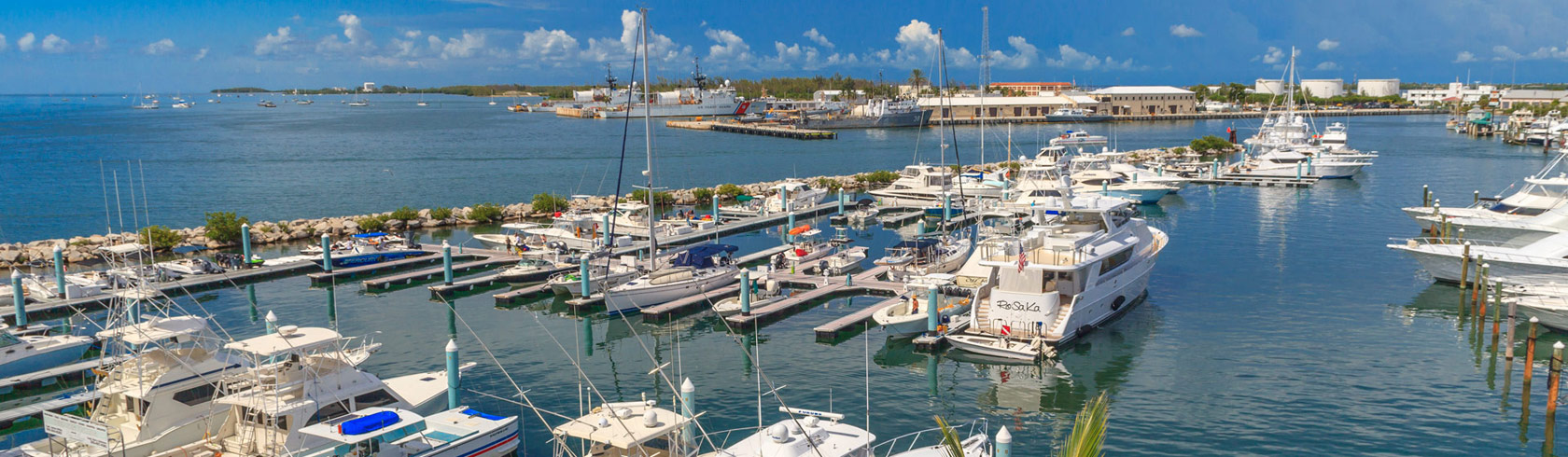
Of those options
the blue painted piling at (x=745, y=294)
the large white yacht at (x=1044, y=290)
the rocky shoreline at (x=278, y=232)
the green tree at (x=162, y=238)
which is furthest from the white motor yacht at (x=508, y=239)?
the large white yacht at (x=1044, y=290)

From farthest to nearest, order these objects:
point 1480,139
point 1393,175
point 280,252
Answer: point 1480,139
point 1393,175
point 280,252

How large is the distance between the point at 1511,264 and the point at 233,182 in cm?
8501

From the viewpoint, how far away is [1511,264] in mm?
32312

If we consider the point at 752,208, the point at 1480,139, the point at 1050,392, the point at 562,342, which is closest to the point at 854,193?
the point at 752,208

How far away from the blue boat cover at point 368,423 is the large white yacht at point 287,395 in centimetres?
124

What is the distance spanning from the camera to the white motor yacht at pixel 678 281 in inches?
1319

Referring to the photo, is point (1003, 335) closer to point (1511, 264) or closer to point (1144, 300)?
point (1144, 300)

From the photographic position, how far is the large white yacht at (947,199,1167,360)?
90.2 ft

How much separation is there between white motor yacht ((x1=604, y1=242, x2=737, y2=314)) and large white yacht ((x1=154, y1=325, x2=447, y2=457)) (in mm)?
12685

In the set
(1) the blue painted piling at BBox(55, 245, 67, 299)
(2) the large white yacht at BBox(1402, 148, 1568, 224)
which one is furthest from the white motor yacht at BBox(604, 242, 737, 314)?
(2) the large white yacht at BBox(1402, 148, 1568, 224)

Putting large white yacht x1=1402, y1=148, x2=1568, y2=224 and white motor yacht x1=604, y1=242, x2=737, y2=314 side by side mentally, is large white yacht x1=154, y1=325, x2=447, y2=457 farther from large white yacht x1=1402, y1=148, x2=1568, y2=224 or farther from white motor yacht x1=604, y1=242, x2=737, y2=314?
large white yacht x1=1402, y1=148, x2=1568, y2=224

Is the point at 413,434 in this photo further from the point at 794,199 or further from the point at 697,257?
the point at 794,199

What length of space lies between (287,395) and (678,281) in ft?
56.9

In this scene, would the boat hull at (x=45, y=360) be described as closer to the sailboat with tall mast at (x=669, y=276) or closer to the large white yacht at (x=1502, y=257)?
the sailboat with tall mast at (x=669, y=276)
